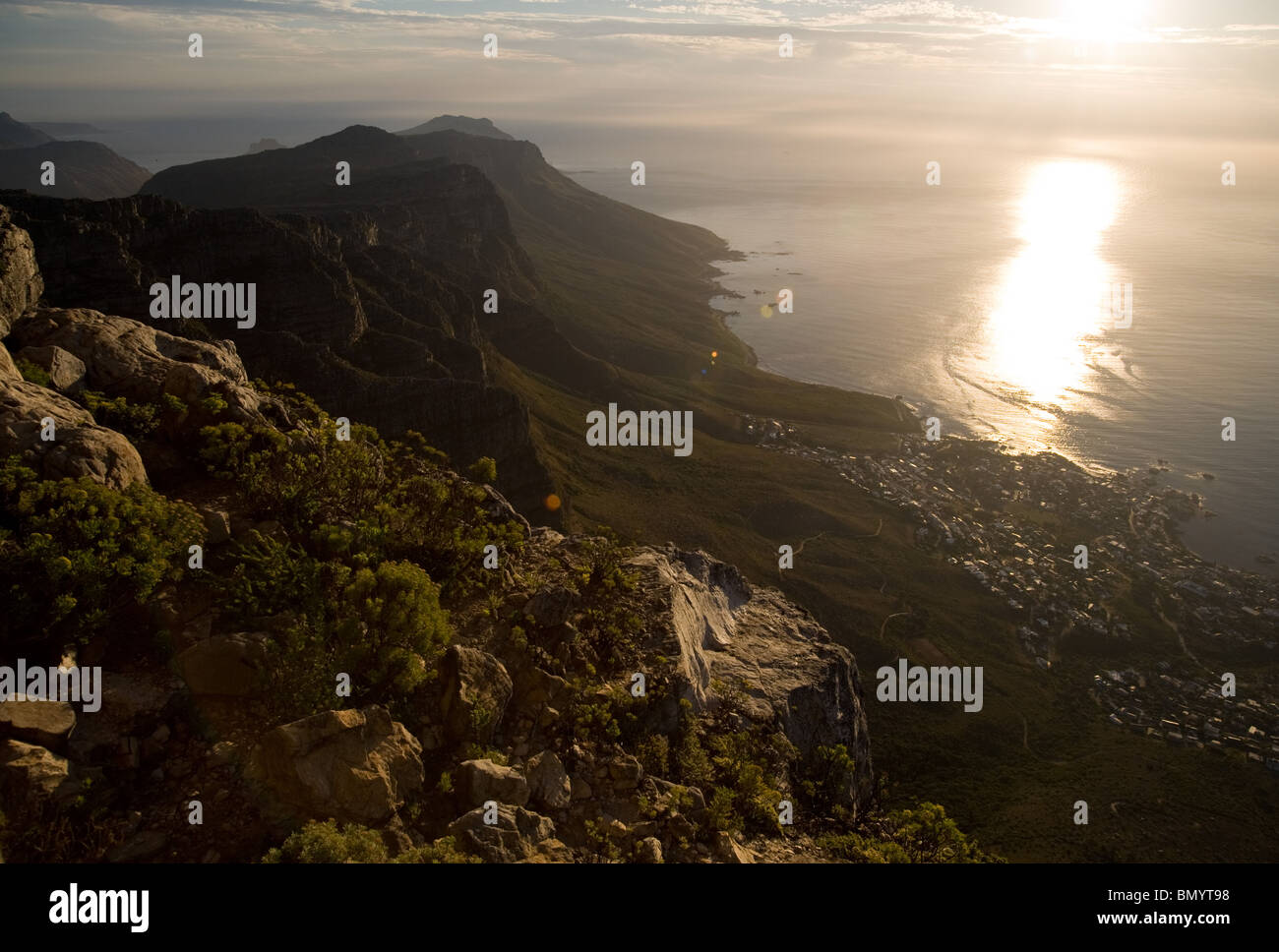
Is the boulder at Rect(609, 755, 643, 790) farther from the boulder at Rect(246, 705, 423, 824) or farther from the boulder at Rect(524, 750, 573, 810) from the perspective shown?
the boulder at Rect(246, 705, 423, 824)

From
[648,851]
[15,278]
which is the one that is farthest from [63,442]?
[648,851]

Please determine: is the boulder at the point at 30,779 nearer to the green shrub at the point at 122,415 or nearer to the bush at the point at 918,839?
the green shrub at the point at 122,415

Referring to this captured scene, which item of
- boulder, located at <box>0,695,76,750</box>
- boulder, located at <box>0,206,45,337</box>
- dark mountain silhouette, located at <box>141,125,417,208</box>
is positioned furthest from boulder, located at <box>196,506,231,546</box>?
dark mountain silhouette, located at <box>141,125,417,208</box>

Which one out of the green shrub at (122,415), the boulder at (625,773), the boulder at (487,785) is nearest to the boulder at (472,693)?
the boulder at (487,785)

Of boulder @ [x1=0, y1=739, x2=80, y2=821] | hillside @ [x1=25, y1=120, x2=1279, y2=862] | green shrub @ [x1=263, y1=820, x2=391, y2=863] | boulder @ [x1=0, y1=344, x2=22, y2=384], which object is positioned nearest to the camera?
green shrub @ [x1=263, y1=820, x2=391, y2=863]

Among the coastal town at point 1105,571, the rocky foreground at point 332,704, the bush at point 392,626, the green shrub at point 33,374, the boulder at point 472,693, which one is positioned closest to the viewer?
the rocky foreground at point 332,704
